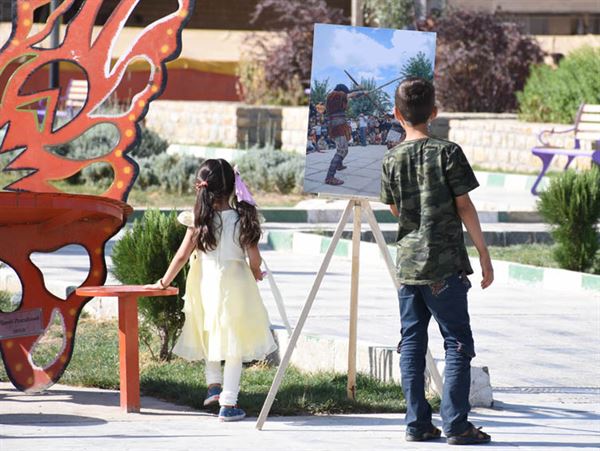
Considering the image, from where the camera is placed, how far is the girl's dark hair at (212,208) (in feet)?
22.3

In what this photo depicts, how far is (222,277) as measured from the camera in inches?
270

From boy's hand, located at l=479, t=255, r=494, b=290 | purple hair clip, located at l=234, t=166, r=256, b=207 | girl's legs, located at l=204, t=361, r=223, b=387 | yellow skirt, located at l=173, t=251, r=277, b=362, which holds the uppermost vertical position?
purple hair clip, located at l=234, t=166, r=256, b=207

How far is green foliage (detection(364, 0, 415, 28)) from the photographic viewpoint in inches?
1060

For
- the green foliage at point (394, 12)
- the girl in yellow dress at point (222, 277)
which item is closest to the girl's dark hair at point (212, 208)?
the girl in yellow dress at point (222, 277)

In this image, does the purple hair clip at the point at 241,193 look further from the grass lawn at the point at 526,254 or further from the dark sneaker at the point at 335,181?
the grass lawn at the point at 526,254

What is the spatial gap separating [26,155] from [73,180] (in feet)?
35.0

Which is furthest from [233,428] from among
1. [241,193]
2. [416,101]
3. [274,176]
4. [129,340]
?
[274,176]

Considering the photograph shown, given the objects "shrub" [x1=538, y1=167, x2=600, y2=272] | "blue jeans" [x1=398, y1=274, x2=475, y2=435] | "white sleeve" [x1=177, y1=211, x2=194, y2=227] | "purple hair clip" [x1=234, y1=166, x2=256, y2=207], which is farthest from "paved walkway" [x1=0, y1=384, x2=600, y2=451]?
"shrub" [x1=538, y1=167, x2=600, y2=272]

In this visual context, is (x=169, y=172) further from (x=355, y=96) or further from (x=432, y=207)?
(x=432, y=207)

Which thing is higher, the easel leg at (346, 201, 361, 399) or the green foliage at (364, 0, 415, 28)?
the green foliage at (364, 0, 415, 28)

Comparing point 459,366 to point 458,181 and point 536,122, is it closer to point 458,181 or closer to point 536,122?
point 458,181

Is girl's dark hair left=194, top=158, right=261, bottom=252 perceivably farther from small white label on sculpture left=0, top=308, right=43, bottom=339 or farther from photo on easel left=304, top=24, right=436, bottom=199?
small white label on sculpture left=0, top=308, right=43, bottom=339

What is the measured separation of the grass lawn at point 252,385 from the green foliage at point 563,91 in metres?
15.2

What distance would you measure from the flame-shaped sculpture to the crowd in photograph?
1.06 m
